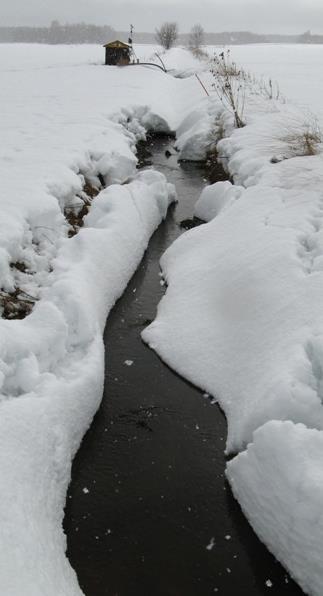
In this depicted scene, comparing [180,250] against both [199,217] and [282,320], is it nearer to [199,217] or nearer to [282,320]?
[199,217]

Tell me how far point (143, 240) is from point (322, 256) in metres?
3.08

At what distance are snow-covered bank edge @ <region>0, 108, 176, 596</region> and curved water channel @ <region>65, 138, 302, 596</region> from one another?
19 centimetres

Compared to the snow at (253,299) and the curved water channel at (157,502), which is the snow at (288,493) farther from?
the snow at (253,299)

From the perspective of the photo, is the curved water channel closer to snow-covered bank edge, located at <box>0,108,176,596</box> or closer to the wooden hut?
snow-covered bank edge, located at <box>0,108,176,596</box>

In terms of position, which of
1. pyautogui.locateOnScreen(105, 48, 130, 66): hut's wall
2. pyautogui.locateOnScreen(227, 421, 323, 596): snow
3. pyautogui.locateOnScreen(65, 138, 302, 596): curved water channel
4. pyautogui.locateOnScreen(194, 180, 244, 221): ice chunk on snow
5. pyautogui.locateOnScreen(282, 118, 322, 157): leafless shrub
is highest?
pyautogui.locateOnScreen(105, 48, 130, 66): hut's wall

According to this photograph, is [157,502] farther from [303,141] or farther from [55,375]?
[303,141]

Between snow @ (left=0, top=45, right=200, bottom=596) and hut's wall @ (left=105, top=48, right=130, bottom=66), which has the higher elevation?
hut's wall @ (left=105, top=48, right=130, bottom=66)

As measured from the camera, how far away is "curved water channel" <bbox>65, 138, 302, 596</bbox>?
3412 millimetres

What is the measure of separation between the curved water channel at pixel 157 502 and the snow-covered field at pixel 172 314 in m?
0.15

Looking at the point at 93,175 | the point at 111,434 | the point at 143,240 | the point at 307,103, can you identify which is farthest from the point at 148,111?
the point at 111,434

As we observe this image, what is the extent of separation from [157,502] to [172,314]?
8.38 ft

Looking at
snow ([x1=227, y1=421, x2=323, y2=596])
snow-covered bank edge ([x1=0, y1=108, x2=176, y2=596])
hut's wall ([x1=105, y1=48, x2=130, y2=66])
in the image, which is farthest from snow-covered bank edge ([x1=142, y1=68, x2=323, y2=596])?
hut's wall ([x1=105, y1=48, x2=130, y2=66])

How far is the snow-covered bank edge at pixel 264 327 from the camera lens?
3.55 m

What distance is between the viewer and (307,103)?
514 inches
